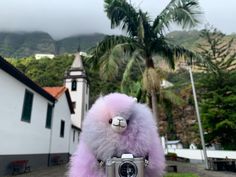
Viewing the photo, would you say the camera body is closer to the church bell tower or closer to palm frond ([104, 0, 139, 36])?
palm frond ([104, 0, 139, 36])

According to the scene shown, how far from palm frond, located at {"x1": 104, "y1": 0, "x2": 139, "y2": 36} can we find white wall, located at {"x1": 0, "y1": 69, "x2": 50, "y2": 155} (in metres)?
4.94

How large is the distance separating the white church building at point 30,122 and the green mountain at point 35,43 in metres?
100

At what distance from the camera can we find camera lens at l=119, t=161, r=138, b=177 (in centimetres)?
295

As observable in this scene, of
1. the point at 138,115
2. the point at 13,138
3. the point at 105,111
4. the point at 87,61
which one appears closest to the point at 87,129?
the point at 105,111

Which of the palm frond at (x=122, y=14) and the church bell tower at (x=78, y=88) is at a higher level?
the church bell tower at (x=78, y=88)

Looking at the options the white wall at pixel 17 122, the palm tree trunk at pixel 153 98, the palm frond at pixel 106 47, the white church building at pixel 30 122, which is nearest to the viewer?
the palm tree trunk at pixel 153 98

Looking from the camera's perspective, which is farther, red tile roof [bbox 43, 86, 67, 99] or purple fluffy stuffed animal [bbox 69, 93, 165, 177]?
red tile roof [bbox 43, 86, 67, 99]

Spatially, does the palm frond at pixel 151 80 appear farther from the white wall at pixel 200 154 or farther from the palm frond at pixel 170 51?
the white wall at pixel 200 154

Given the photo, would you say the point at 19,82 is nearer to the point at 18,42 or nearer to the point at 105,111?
the point at 105,111

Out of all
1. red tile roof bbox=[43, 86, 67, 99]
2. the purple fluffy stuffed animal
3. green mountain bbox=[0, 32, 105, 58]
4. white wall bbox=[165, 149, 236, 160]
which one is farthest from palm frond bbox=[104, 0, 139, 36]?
green mountain bbox=[0, 32, 105, 58]

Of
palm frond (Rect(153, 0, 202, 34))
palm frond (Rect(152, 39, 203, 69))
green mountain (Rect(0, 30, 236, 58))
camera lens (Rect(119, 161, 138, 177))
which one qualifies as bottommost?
camera lens (Rect(119, 161, 138, 177))

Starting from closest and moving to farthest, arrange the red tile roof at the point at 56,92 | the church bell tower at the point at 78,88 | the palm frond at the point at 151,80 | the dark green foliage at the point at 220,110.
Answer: the palm frond at the point at 151,80, the red tile roof at the point at 56,92, the dark green foliage at the point at 220,110, the church bell tower at the point at 78,88

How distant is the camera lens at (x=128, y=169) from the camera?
295cm

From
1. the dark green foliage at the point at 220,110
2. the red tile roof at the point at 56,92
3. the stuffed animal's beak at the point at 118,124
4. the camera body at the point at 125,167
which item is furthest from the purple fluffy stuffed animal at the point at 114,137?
the dark green foliage at the point at 220,110
